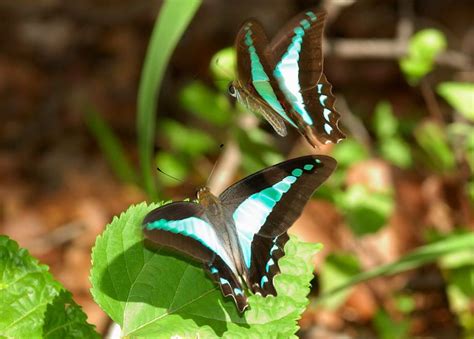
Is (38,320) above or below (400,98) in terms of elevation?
below

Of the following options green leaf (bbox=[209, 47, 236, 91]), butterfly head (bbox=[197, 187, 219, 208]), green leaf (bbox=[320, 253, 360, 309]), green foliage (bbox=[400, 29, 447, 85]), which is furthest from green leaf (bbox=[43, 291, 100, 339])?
green foliage (bbox=[400, 29, 447, 85])

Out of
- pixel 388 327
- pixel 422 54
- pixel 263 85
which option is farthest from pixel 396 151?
pixel 263 85

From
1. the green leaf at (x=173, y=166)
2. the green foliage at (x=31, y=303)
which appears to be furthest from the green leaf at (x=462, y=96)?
the green foliage at (x=31, y=303)

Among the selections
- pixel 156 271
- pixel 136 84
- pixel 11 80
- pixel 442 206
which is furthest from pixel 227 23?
pixel 156 271

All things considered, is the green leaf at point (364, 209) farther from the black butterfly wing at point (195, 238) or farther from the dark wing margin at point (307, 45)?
the black butterfly wing at point (195, 238)

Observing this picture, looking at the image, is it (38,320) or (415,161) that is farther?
(415,161)

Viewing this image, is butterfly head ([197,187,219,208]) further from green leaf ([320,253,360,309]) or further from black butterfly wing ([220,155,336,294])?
green leaf ([320,253,360,309])

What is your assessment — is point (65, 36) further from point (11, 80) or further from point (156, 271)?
point (156, 271)
